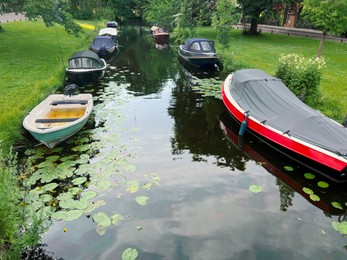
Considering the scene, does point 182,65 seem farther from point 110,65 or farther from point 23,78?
point 23,78

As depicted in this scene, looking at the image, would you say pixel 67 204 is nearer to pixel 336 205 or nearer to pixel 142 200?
pixel 142 200

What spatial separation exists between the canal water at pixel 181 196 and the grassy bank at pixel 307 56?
512 cm

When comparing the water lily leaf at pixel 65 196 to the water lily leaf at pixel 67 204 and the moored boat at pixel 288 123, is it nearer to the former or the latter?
the water lily leaf at pixel 67 204

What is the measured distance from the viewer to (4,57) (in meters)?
21.5

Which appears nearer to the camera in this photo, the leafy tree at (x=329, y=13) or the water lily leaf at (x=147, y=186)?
the water lily leaf at (x=147, y=186)

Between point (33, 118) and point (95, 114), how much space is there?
10.4ft

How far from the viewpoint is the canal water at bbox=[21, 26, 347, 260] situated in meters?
6.23


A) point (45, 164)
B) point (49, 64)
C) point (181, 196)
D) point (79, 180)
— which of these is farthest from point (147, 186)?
point (49, 64)

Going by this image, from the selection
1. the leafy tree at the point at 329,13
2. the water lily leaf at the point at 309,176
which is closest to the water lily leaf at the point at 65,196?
the water lily leaf at the point at 309,176

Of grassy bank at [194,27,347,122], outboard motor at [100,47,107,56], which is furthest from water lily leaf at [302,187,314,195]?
outboard motor at [100,47,107,56]

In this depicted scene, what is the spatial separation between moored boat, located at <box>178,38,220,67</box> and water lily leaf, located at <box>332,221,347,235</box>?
51.8 ft

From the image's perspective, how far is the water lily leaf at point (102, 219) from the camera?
6.70 metres

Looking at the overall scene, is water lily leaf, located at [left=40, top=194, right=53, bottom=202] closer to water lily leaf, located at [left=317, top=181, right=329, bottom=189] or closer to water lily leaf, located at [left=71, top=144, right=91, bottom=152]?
water lily leaf, located at [left=71, top=144, right=91, bottom=152]

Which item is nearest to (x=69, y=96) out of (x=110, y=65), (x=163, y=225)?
(x=163, y=225)
